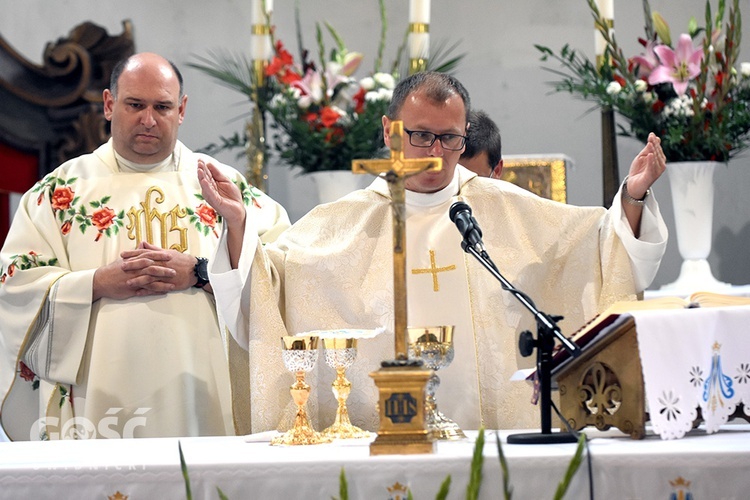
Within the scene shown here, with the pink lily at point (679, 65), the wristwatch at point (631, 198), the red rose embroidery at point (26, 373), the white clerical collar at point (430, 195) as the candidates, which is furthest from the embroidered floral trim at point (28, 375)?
the pink lily at point (679, 65)

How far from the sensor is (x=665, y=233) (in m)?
3.84

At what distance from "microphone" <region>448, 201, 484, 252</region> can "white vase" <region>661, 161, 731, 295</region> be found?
8.78 ft

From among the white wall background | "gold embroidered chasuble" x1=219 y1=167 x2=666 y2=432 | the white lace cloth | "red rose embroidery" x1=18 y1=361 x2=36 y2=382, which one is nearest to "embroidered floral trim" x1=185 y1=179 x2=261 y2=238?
"gold embroidered chasuble" x1=219 y1=167 x2=666 y2=432

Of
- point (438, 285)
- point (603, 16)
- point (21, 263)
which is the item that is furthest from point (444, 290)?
point (603, 16)

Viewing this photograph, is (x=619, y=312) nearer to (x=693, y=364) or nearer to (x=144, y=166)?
(x=693, y=364)

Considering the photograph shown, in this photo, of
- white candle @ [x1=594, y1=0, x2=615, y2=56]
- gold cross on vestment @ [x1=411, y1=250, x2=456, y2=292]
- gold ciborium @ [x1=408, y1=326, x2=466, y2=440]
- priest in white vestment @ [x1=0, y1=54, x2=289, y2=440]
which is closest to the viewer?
gold ciborium @ [x1=408, y1=326, x2=466, y2=440]

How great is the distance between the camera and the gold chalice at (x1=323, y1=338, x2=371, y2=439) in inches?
131

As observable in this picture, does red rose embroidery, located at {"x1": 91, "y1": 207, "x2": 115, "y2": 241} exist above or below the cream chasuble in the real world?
above

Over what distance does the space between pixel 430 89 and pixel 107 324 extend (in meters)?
1.61

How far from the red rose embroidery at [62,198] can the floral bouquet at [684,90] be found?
2324 millimetres

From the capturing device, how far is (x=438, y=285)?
13.4 ft

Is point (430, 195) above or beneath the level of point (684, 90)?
beneath

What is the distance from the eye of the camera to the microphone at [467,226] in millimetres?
3146

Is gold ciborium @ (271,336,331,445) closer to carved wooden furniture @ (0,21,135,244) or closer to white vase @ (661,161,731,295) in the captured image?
white vase @ (661,161,731,295)
